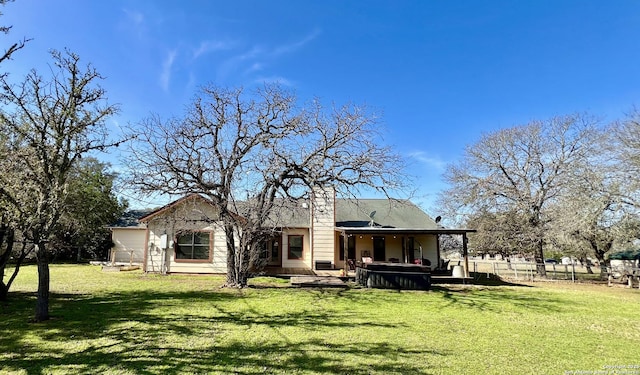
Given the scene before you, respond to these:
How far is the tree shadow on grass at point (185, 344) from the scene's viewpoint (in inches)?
185

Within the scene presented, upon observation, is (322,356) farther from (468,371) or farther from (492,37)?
(492,37)

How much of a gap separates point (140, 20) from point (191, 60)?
2.44m

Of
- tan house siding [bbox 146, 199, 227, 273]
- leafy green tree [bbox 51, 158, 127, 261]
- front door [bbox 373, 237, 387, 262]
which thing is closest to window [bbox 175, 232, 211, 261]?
tan house siding [bbox 146, 199, 227, 273]

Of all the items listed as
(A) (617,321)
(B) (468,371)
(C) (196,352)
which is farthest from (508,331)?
(C) (196,352)

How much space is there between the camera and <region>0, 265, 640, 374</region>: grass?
4.85 m

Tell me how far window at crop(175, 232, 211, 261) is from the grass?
5.41 meters

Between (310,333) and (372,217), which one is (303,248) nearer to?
(372,217)

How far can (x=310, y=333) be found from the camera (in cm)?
Answer: 660

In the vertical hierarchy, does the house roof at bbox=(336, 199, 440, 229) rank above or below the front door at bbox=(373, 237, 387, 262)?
above

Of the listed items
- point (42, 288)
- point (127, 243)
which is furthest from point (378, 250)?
point (127, 243)

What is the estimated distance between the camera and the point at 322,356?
5195 mm

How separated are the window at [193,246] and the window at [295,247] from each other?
472 centimetres

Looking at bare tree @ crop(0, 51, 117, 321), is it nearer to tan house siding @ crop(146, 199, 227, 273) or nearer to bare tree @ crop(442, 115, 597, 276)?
tan house siding @ crop(146, 199, 227, 273)

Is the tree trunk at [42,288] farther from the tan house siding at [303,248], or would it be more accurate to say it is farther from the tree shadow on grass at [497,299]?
the tan house siding at [303,248]
